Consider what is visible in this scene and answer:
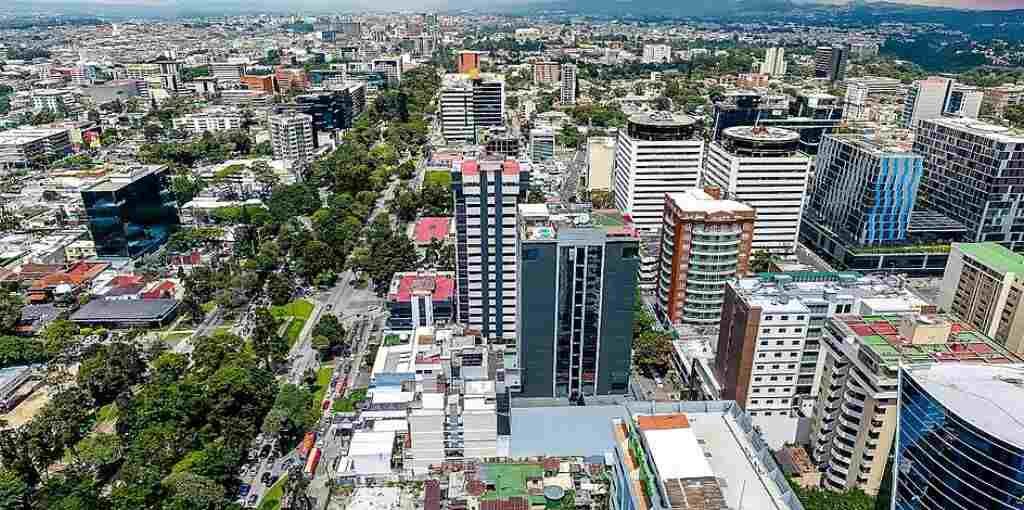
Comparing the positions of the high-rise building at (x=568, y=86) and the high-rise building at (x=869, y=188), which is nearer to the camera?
the high-rise building at (x=869, y=188)

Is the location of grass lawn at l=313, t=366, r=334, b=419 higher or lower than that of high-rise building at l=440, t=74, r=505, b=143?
lower

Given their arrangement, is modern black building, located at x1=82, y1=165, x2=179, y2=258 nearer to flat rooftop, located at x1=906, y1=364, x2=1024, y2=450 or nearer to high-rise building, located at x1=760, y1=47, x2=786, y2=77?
flat rooftop, located at x1=906, y1=364, x2=1024, y2=450

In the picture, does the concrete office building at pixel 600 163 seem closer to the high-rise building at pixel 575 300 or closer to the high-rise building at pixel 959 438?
the high-rise building at pixel 575 300

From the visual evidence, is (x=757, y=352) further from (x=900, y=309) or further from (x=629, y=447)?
(x=629, y=447)

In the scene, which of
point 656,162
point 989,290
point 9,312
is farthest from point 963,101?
point 9,312

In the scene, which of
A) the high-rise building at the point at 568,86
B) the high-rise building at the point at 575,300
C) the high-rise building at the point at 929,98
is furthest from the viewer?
the high-rise building at the point at 568,86

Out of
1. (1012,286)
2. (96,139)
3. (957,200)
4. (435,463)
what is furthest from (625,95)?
(435,463)

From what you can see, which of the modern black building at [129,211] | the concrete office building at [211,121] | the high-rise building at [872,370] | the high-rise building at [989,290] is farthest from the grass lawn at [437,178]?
the high-rise building at [872,370]

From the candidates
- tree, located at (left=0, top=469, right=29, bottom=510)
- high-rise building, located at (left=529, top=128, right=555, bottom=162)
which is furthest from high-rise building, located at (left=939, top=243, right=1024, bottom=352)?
high-rise building, located at (left=529, top=128, right=555, bottom=162)
